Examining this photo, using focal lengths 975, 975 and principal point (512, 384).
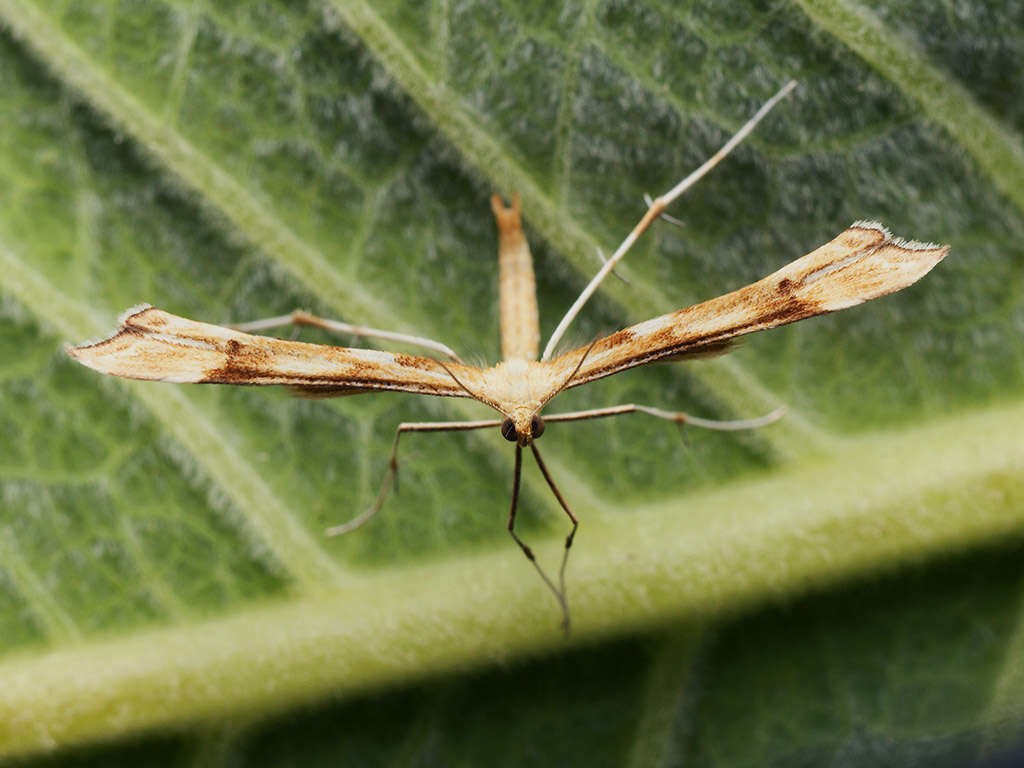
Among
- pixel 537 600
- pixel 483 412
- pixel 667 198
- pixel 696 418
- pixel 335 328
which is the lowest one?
pixel 537 600

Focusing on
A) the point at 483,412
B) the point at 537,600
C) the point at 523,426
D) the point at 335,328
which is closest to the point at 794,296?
the point at 523,426

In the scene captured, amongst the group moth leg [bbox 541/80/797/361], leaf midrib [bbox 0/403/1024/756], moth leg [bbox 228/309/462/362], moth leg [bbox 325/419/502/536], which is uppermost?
moth leg [bbox 228/309/462/362]

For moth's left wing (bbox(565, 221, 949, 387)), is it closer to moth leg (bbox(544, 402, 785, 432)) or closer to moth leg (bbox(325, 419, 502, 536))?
moth leg (bbox(544, 402, 785, 432))

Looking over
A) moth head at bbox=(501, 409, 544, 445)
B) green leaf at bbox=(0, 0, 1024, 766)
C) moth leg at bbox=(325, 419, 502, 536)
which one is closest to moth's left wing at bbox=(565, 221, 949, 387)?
moth head at bbox=(501, 409, 544, 445)

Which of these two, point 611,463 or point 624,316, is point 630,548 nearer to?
point 611,463

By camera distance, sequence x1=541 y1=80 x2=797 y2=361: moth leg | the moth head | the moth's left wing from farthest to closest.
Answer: x1=541 y1=80 x2=797 y2=361: moth leg < the moth head < the moth's left wing

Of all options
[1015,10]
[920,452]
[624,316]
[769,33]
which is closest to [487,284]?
[624,316]

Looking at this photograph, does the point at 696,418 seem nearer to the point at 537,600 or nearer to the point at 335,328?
the point at 537,600
